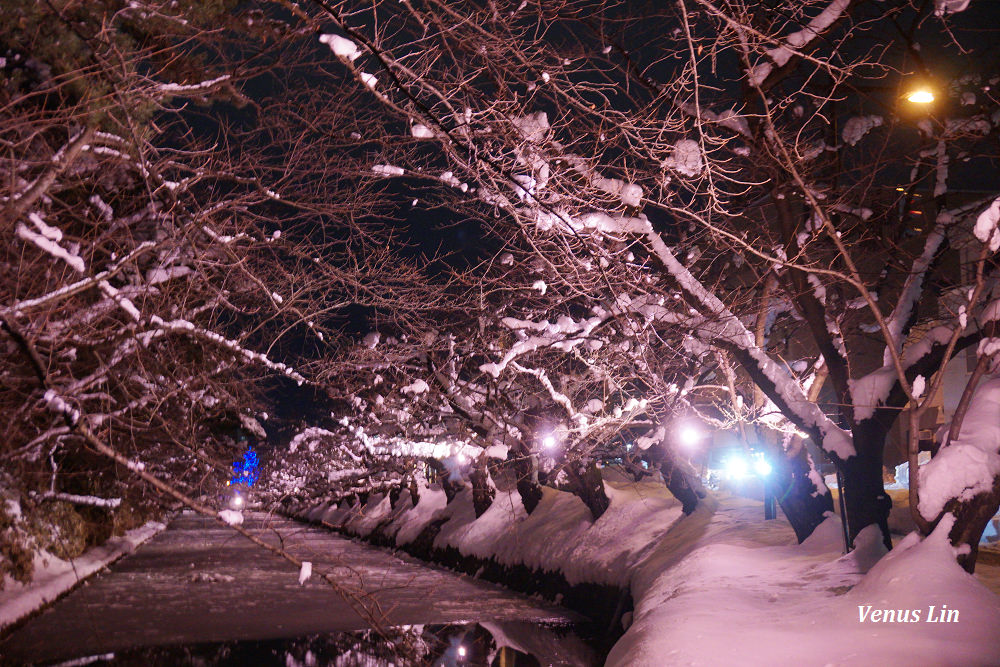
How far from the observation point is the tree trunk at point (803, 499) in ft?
44.4

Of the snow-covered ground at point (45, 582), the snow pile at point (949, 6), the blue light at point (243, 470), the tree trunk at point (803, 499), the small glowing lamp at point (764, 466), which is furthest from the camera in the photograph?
the small glowing lamp at point (764, 466)

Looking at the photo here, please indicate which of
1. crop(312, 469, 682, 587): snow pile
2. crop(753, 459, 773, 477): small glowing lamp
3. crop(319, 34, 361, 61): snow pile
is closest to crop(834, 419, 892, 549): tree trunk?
crop(753, 459, 773, 477): small glowing lamp

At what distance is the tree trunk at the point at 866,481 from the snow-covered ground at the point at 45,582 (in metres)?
10.3

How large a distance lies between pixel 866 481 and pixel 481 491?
19.0m

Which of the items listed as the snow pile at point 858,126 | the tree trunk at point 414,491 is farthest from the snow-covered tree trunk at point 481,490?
the snow pile at point 858,126

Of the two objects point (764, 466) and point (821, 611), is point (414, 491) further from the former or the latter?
point (821, 611)

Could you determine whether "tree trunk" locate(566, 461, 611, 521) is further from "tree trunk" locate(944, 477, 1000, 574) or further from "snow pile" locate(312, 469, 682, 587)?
"tree trunk" locate(944, 477, 1000, 574)

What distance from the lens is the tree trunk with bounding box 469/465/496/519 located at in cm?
2777

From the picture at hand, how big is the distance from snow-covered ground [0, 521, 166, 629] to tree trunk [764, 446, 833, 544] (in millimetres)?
10943

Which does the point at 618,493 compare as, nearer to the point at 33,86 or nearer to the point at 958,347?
the point at 958,347

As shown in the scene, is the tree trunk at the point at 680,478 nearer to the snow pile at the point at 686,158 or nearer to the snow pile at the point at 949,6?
the snow pile at the point at 949,6

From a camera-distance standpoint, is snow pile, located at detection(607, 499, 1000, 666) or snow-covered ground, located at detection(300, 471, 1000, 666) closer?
snow pile, located at detection(607, 499, 1000, 666)

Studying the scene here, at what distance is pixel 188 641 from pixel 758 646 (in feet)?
33.6

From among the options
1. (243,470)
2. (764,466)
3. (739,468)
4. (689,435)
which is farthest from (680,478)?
(739,468)
